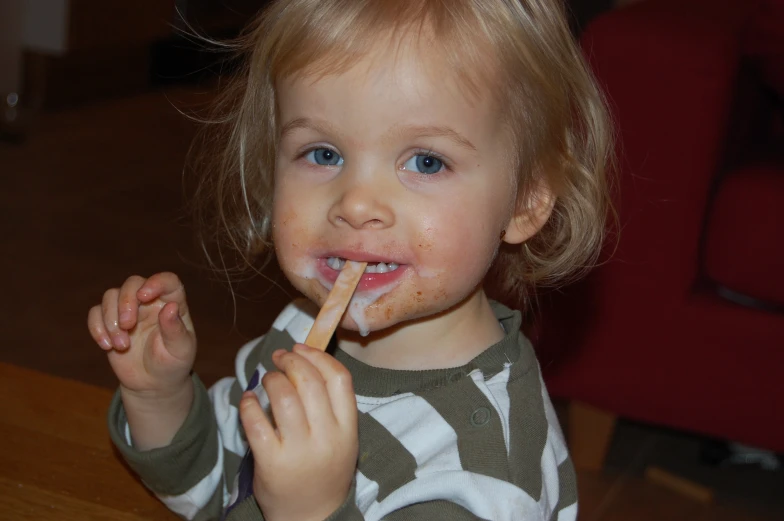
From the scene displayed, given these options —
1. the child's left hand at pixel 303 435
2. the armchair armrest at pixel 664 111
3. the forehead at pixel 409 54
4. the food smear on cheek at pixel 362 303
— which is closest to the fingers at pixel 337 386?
the child's left hand at pixel 303 435

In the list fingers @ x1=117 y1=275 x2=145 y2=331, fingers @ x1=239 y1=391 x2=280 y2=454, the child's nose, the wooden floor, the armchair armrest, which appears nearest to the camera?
fingers @ x1=239 y1=391 x2=280 y2=454

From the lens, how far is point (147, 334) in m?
0.89

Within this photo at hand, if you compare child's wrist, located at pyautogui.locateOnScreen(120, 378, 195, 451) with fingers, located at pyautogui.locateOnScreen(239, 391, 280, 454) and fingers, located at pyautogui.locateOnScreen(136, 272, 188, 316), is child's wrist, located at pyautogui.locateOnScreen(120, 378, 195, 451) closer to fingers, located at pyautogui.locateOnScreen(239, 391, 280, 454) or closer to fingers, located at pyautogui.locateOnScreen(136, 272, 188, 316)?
fingers, located at pyautogui.locateOnScreen(136, 272, 188, 316)

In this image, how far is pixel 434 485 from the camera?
2.38ft

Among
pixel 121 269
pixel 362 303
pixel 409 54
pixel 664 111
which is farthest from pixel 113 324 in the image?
pixel 121 269

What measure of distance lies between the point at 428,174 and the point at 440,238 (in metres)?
0.05

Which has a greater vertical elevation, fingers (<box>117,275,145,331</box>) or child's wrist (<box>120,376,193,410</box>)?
fingers (<box>117,275,145,331</box>)

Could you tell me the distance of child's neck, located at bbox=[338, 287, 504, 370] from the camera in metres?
0.87

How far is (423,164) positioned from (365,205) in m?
0.06

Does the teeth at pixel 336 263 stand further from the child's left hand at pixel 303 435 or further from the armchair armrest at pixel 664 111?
the armchair armrest at pixel 664 111

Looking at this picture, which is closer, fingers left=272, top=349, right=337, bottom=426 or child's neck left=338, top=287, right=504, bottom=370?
fingers left=272, top=349, right=337, bottom=426

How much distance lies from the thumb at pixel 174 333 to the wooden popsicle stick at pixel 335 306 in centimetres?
16

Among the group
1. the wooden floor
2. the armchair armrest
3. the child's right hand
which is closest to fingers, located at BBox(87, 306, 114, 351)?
the child's right hand

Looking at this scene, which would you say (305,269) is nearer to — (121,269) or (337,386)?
(337,386)
